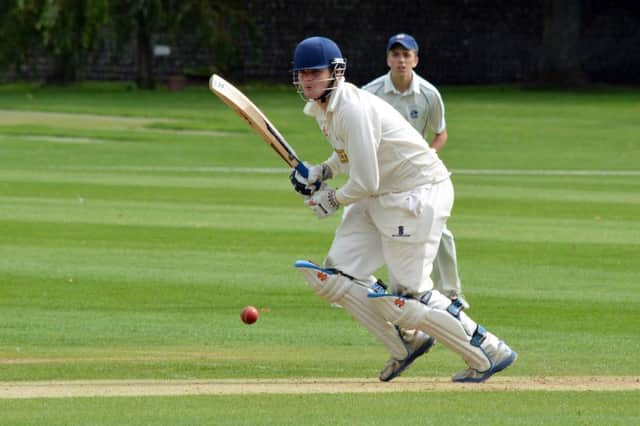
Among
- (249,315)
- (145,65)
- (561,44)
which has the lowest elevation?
(145,65)

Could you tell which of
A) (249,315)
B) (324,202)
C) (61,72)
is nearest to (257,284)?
(249,315)

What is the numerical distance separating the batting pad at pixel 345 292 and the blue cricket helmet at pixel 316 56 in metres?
1.01

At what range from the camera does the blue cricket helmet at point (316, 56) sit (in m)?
7.41

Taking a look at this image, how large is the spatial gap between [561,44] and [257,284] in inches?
1318

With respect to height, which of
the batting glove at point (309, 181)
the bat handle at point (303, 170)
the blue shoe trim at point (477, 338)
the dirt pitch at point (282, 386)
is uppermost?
the bat handle at point (303, 170)

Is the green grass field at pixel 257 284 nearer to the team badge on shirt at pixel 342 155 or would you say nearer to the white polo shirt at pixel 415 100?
the team badge on shirt at pixel 342 155

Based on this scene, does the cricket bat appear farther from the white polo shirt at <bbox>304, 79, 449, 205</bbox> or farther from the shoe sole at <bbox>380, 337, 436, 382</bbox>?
the shoe sole at <bbox>380, 337, 436, 382</bbox>

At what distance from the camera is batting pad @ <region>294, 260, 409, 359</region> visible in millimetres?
7535

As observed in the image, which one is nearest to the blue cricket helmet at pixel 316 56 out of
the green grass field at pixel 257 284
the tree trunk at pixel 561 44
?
the green grass field at pixel 257 284

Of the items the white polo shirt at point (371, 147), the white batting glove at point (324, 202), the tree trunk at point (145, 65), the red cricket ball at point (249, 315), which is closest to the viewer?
the white polo shirt at point (371, 147)

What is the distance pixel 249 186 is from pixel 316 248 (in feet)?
20.7

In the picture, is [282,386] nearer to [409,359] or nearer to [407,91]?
[409,359]

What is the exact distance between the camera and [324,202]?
7641 millimetres

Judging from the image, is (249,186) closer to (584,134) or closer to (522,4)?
(584,134)
